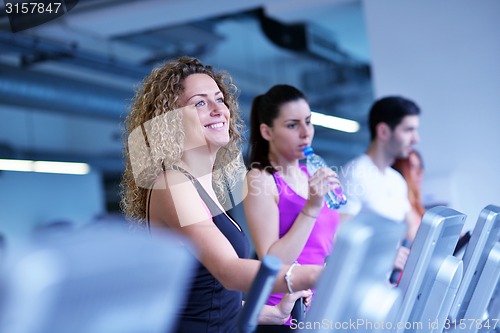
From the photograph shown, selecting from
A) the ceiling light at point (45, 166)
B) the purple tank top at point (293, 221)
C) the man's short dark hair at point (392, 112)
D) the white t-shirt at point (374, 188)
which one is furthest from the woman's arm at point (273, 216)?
the ceiling light at point (45, 166)

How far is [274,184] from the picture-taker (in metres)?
2.47

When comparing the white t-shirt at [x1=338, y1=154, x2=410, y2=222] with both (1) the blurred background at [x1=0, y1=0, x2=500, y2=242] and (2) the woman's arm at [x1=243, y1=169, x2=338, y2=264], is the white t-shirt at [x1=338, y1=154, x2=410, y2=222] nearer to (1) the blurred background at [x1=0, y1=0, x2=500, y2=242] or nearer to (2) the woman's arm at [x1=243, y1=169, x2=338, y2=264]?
(2) the woman's arm at [x1=243, y1=169, x2=338, y2=264]

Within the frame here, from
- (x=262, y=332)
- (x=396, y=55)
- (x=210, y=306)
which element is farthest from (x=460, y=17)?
(x=210, y=306)

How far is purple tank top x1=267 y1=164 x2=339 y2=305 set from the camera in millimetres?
2438

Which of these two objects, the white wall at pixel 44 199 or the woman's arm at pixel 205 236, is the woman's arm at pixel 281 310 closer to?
the woman's arm at pixel 205 236

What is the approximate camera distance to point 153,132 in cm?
188

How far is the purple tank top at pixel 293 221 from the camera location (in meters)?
2.44

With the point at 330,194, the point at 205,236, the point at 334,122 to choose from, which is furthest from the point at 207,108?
the point at 334,122

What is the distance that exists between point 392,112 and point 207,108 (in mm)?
1802

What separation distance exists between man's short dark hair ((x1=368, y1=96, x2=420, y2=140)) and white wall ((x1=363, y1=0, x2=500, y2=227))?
3.93 feet

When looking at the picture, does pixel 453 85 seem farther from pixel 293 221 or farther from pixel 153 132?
pixel 153 132

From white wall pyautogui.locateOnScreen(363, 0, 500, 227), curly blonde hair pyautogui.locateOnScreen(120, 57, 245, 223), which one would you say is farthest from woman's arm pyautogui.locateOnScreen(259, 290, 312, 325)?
white wall pyautogui.locateOnScreen(363, 0, 500, 227)

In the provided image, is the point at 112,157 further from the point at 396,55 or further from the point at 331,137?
the point at 396,55

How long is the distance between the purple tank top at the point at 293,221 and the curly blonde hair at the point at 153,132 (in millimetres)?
371
